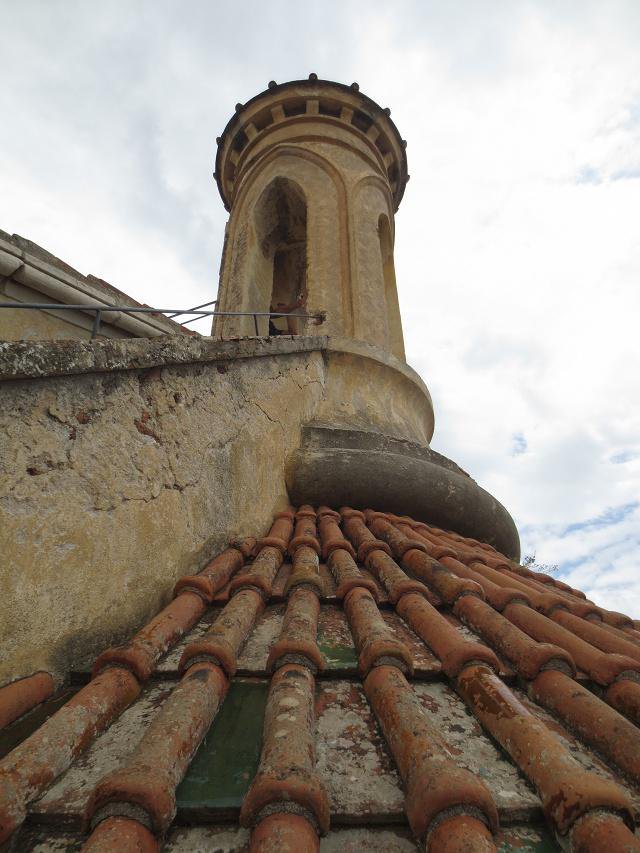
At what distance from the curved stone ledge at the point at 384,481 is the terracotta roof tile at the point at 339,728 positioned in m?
1.70

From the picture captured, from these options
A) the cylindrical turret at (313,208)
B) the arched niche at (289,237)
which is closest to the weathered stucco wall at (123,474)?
the arched niche at (289,237)

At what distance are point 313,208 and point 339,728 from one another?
6.62 metres

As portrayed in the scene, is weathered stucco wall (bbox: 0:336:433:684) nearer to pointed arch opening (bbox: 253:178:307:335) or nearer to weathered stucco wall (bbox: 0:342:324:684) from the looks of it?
weathered stucco wall (bbox: 0:342:324:684)

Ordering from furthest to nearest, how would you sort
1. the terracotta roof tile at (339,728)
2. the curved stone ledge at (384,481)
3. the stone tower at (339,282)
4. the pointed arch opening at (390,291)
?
the pointed arch opening at (390,291)
the stone tower at (339,282)
the curved stone ledge at (384,481)
the terracotta roof tile at (339,728)

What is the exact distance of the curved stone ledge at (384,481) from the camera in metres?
4.00

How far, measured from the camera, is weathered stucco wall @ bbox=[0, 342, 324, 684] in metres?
1.65

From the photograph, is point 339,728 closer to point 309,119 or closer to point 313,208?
point 313,208

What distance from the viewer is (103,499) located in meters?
1.97

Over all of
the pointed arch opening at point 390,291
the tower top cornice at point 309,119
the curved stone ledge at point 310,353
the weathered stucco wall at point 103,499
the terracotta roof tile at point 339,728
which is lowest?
the terracotta roof tile at point 339,728

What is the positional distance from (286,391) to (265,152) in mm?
5455

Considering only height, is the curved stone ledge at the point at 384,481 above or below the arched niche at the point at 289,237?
below

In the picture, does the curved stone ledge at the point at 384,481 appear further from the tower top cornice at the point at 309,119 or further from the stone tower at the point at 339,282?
the tower top cornice at the point at 309,119

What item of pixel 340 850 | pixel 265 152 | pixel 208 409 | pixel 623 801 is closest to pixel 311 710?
pixel 340 850

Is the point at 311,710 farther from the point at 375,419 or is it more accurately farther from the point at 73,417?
the point at 375,419
